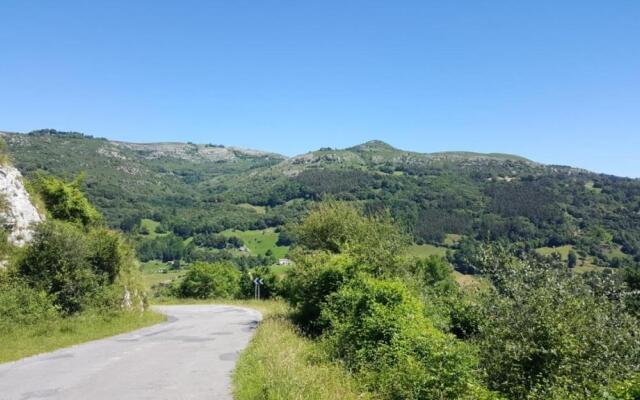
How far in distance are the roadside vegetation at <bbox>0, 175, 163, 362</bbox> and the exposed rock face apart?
1.02 meters

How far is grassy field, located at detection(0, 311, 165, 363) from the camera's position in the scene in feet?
53.7

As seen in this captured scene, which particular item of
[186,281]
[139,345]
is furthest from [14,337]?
[186,281]

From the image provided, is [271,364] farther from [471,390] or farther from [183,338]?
[183,338]

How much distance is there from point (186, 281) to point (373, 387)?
273ft

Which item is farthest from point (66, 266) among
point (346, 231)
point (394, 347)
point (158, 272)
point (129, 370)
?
point (158, 272)

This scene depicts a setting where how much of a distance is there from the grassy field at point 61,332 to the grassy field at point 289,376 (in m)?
7.70

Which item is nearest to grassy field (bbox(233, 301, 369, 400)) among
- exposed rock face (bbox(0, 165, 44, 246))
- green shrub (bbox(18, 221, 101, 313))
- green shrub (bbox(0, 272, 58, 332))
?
green shrub (bbox(0, 272, 58, 332))

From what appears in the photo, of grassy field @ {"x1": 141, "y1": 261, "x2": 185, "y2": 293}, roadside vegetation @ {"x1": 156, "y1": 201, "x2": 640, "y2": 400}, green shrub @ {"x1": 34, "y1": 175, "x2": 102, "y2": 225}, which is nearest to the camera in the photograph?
roadside vegetation @ {"x1": 156, "y1": 201, "x2": 640, "y2": 400}

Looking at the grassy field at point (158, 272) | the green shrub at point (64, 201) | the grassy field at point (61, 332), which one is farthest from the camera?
the grassy field at point (158, 272)

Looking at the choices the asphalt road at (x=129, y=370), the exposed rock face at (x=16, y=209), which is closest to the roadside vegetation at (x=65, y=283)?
the exposed rock face at (x=16, y=209)

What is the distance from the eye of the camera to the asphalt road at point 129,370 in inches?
435

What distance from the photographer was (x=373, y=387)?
39.7 feet

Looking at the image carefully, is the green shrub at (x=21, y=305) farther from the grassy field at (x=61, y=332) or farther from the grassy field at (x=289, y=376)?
the grassy field at (x=289, y=376)

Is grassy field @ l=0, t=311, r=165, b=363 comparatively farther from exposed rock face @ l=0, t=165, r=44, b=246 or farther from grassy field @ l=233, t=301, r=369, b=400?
grassy field @ l=233, t=301, r=369, b=400
